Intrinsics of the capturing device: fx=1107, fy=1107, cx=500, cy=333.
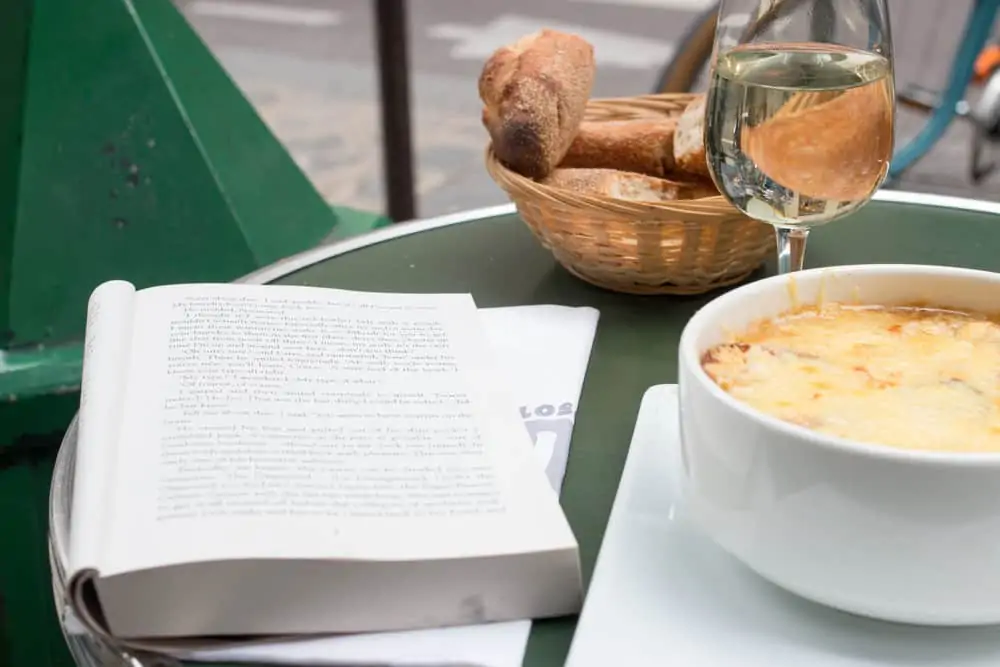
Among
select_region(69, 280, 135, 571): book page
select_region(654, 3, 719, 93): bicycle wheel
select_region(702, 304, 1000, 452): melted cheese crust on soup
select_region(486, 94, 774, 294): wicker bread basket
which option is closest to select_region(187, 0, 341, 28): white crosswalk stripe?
select_region(654, 3, 719, 93): bicycle wheel

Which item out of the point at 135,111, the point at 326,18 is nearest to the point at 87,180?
the point at 135,111

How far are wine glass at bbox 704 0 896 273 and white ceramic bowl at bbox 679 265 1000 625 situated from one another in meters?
0.21

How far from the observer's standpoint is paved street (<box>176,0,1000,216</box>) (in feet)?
8.52

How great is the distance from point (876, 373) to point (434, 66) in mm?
3067

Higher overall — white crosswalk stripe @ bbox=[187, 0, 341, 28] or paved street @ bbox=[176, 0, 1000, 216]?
paved street @ bbox=[176, 0, 1000, 216]

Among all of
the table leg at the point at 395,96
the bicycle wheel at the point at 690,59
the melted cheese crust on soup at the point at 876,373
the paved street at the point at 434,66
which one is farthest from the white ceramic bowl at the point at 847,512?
the paved street at the point at 434,66

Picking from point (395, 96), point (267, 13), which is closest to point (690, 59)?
point (395, 96)

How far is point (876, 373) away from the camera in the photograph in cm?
45

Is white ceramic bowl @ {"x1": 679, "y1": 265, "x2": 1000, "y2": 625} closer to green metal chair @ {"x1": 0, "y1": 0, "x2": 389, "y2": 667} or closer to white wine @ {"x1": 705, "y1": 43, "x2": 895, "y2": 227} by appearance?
white wine @ {"x1": 705, "y1": 43, "x2": 895, "y2": 227}

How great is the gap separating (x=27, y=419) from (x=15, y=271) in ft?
0.43

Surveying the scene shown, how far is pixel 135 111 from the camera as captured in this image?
978mm

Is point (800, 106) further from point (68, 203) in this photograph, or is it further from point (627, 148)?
point (68, 203)

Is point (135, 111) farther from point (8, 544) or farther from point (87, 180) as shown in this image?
point (8, 544)

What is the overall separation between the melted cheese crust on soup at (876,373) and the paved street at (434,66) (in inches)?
72.9
